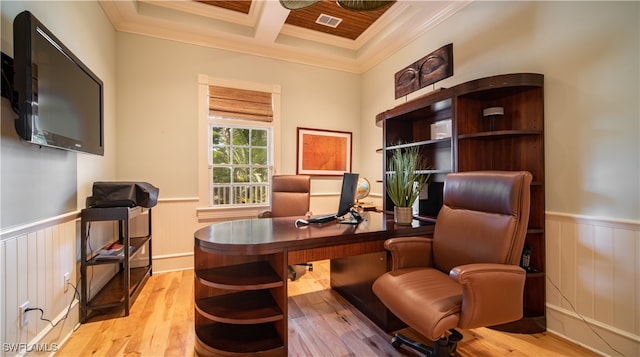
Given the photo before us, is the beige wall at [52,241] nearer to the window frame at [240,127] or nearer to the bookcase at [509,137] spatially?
the window frame at [240,127]

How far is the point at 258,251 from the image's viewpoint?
4.84ft

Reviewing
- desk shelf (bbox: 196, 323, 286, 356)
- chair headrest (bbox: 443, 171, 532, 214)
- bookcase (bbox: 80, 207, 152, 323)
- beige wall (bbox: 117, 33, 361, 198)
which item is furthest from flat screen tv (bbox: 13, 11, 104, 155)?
chair headrest (bbox: 443, 171, 532, 214)

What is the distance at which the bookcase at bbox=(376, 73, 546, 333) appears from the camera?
1.96 meters

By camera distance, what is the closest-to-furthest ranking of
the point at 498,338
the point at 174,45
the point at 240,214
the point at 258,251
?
the point at 258,251 < the point at 498,338 < the point at 174,45 < the point at 240,214

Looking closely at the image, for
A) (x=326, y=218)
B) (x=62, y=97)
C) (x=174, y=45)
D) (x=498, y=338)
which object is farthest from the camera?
(x=174, y=45)

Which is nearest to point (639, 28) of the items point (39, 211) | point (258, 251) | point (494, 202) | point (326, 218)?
point (494, 202)

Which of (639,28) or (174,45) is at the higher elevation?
(174,45)

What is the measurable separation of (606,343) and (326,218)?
76.8 inches

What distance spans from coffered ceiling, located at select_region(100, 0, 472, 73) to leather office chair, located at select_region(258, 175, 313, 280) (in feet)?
5.85

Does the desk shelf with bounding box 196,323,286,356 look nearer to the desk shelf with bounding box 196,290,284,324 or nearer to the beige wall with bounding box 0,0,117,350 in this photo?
the desk shelf with bounding box 196,290,284,324

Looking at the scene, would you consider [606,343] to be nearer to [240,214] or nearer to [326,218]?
[326,218]

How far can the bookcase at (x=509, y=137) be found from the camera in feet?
6.42

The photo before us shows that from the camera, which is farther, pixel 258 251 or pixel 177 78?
pixel 177 78

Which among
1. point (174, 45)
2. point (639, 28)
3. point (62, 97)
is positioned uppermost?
point (174, 45)
